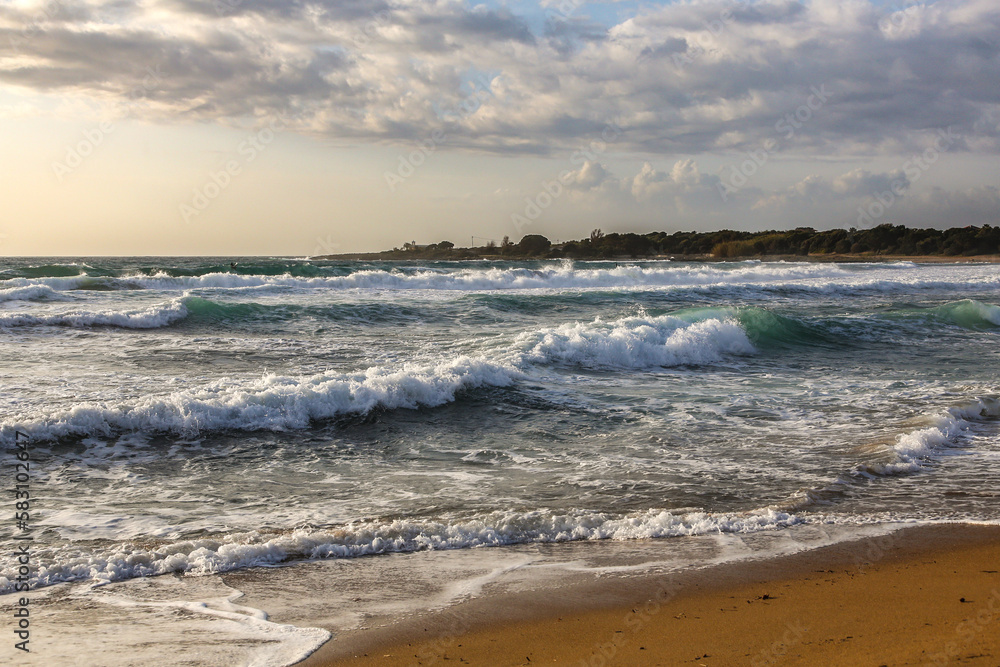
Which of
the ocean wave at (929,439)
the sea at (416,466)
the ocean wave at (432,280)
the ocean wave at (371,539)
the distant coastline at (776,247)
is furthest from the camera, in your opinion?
the distant coastline at (776,247)

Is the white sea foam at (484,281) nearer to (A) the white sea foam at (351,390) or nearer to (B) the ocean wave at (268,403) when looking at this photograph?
(A) the white sea foam at (351,390)

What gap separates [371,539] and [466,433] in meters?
3.30

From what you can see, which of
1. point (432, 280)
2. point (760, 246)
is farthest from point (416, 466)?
point (760, 246)

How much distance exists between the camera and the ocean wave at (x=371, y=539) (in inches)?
167

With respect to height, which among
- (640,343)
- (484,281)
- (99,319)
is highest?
(484,281)

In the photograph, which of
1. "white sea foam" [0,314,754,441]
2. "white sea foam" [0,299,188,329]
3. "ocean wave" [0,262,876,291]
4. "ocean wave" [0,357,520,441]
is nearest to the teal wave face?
"white sea foam" [0,314,754,441]

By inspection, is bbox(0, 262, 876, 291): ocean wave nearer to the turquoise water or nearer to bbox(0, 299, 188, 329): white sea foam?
bbox(0, 299, 188, 329): white sea foam

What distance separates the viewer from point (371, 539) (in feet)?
15.5

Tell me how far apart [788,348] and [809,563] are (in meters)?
11.5

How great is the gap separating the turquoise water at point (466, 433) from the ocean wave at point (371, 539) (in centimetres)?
2

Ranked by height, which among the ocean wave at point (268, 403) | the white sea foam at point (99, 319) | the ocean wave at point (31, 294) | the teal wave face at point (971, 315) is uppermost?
the ocean wave at point (31, 294)

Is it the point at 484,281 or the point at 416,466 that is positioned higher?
the point at 484,281

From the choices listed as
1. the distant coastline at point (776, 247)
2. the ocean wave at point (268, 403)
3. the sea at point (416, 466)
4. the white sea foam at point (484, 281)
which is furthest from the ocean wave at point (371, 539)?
the distant coastline at point (776, 247)

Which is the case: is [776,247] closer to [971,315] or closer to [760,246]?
[760,246]
